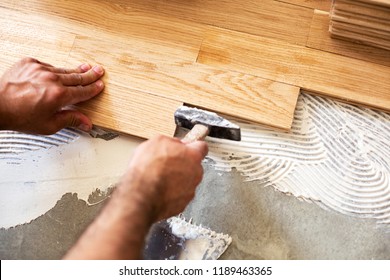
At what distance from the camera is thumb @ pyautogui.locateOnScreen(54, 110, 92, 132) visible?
1492 mm

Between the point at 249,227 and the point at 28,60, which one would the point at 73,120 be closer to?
the point at 28,60

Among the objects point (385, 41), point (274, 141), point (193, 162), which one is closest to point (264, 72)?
point (274, 141)

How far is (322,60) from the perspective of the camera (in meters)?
1.57

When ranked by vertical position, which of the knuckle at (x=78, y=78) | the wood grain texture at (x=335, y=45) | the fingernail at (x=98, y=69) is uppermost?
the wood grain texture at (x=335, y=45)

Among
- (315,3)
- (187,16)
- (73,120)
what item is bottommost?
(73,120)

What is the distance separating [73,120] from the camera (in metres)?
1.51

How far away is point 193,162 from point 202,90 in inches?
16.5

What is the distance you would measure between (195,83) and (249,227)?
515 millimetres

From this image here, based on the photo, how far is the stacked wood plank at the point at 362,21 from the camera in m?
1.40

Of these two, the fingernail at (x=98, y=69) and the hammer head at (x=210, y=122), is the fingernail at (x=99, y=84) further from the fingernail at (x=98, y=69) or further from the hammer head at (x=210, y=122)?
the hammer head at (x=210, y=122)

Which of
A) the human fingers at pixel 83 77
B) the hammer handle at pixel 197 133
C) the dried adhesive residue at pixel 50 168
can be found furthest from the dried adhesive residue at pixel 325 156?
the human fingers at pixel 83 77

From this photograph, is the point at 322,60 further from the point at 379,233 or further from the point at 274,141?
the point at 379,233

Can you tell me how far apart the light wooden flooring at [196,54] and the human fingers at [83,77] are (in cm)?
3

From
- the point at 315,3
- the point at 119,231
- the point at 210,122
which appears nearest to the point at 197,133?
the point at 210,122
